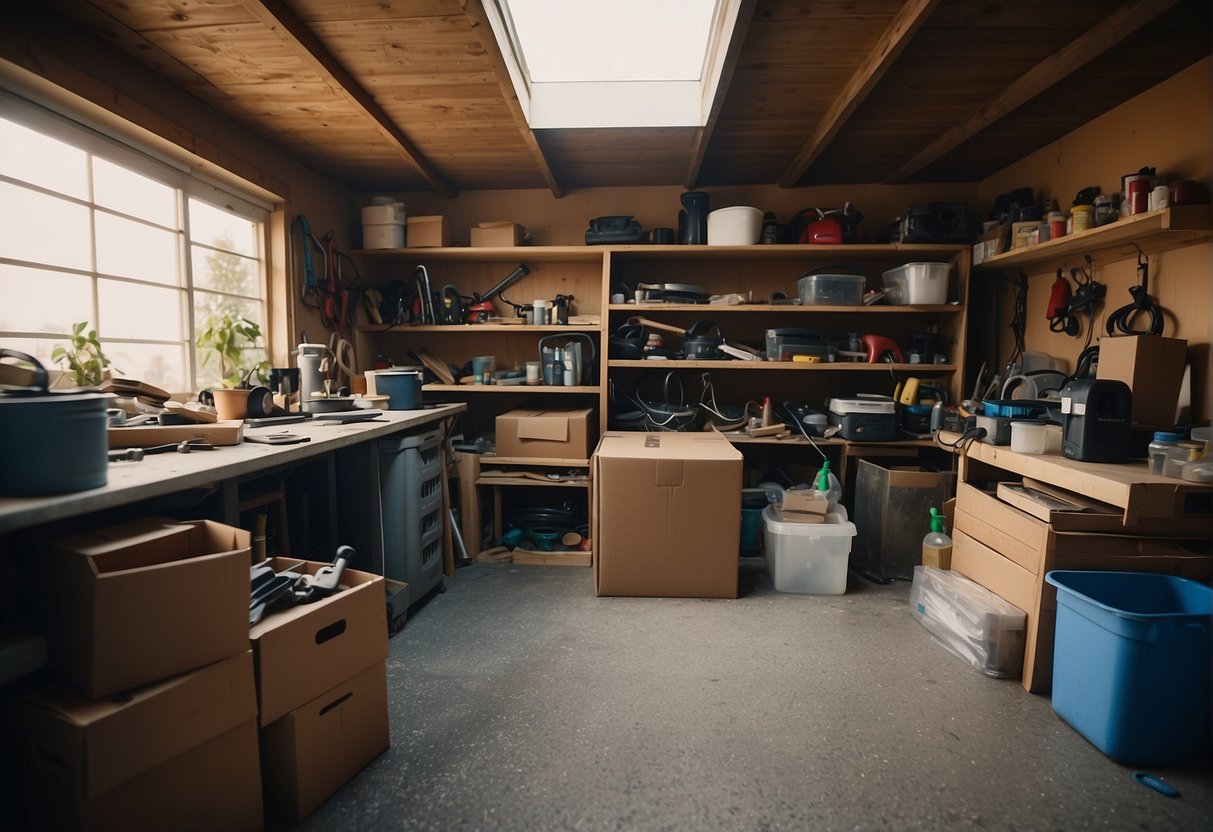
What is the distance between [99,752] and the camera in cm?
95

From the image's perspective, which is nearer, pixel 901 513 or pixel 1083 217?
pixel 1083 217

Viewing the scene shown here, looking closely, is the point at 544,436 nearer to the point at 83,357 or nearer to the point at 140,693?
the point at 83,357

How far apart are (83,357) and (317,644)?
4.97 ft

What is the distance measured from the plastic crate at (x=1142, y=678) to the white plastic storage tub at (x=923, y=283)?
1947 mm

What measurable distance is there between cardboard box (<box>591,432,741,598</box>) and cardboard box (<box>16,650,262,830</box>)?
5.22ft

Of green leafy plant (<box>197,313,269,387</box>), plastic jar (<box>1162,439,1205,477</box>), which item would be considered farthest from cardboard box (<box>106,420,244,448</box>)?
plastic jar (<box>1162,439,1205,477</box>)

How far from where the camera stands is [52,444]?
1.05 m

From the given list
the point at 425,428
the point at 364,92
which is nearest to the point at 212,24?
the point at 364,92

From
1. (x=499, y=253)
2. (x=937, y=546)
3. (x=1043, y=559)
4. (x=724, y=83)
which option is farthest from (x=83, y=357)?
(x=937, y=546)

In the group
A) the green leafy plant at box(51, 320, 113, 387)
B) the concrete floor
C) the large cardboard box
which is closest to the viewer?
the concrete floor

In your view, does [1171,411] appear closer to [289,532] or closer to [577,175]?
[577,175]

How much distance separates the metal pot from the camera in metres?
1.03

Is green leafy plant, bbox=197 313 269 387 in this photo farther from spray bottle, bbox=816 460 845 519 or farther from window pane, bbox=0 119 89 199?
spray bottle, bbox=816 460 845 519

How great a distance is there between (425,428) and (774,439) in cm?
189
